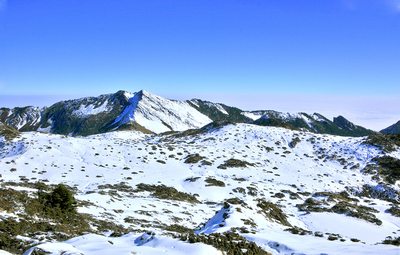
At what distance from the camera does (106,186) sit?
34.2m

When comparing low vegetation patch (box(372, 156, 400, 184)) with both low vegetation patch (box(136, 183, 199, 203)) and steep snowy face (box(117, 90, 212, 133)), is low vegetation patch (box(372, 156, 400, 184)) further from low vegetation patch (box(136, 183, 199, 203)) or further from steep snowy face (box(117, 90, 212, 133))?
steep snowy face (box(117, 90, 212, 133))

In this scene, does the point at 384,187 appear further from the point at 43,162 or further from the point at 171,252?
the point at 43,162

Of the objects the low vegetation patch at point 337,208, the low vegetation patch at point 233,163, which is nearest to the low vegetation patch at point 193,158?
the low vegetation patch at point 233,163

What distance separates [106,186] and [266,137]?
55.0m

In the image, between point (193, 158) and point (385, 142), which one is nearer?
point (193, 158)

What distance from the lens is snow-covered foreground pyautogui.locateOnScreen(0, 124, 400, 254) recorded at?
530 inches

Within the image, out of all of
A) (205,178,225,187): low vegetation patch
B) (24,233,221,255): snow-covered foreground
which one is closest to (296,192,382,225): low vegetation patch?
(205,178,225,187): low vegetation patch

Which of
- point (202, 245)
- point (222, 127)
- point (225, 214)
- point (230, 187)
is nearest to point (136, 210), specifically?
point (225, 214)

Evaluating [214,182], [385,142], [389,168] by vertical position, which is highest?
[385,142]

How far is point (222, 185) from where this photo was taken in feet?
137

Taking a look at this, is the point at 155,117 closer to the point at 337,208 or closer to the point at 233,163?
the point at 233,163

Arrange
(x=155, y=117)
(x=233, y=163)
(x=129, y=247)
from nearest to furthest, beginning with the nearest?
(x=129, y=247), (x=233, y=163), (x=155, y=117)

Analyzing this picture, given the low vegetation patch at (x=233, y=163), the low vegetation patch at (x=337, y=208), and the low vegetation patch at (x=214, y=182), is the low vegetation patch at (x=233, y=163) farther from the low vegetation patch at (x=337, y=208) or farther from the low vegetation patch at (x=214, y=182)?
the low vegetation patch at (x=337, y=208)

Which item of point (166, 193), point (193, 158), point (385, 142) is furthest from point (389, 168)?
point (166, 193)
